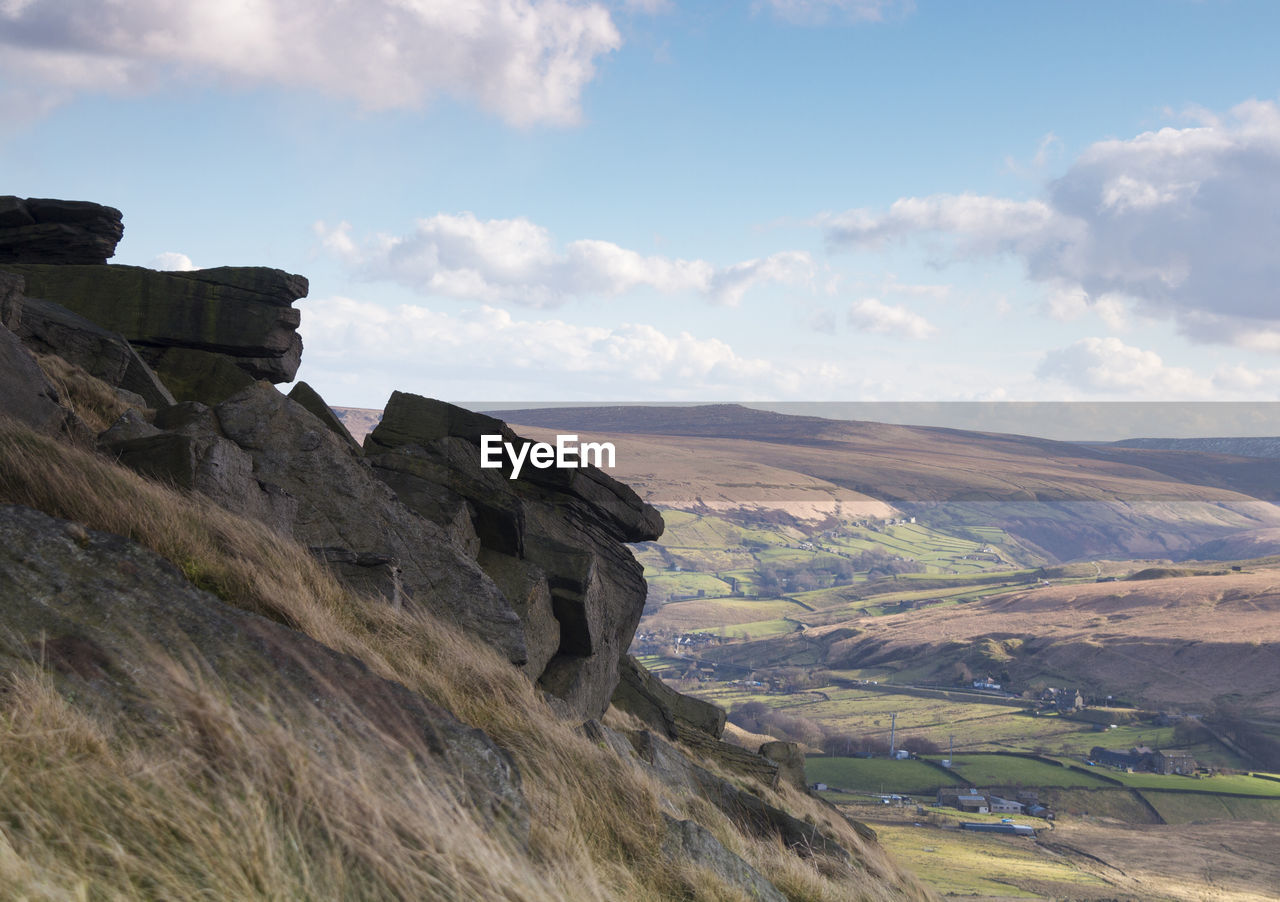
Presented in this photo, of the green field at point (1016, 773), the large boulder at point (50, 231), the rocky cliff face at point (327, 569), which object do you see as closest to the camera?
the rocky cliff face at point (327, 569)

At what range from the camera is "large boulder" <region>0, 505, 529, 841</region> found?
589 centimetres

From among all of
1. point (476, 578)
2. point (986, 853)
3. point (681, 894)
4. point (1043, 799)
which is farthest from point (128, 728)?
point (1043, 799)

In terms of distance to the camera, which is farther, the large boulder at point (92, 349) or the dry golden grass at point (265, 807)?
the large boulder at point (92, 349)

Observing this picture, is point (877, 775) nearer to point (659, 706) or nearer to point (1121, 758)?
point (1121, 758)

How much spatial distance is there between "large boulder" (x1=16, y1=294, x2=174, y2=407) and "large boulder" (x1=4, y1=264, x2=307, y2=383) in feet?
15.3

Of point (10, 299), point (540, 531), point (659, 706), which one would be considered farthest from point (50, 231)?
point (659, 706)

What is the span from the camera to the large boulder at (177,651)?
232 inches

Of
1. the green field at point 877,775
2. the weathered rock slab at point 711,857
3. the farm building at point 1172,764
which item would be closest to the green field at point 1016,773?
the green field at point 877,775

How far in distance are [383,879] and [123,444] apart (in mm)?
10610

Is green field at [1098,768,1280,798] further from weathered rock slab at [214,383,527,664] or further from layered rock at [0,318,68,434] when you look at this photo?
layered rock at [0,318,68,434]

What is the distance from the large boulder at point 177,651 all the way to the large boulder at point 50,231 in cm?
2738

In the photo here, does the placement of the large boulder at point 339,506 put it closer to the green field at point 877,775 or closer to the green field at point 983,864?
the green field at point 983,864

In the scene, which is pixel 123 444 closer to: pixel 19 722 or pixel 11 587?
pixel 11 587

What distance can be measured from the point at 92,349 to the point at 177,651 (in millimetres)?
18455
